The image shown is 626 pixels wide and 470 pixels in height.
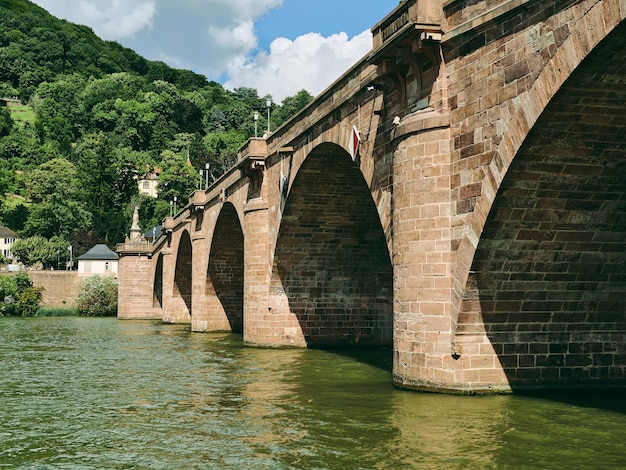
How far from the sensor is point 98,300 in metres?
71.7

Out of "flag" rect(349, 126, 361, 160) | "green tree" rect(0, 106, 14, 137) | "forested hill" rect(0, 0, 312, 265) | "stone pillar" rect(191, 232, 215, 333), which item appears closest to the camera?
"flag" rect(349, 126, 361, 160)

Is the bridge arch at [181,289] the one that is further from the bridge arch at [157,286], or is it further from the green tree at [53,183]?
the green tree at [53,183]

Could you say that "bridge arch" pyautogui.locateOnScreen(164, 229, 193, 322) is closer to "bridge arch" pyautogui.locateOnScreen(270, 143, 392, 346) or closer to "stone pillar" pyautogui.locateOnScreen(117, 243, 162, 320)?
"stone pillar" pyautogui.locateOnScreen(117, 243, 162, 320)

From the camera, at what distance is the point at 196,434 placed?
466 inches

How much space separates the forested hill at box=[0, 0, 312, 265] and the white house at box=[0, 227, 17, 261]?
1230 millimetres

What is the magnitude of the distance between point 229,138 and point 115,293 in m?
63.9

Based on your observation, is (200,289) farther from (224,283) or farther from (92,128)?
(92,128)

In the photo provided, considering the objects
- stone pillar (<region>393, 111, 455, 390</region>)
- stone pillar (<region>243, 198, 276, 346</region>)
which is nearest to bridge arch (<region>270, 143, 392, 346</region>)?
stone pillar (<region>243, 198, 276, 346</region>)

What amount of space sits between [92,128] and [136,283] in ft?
274

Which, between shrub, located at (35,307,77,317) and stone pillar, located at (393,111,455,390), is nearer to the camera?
stone pillar, located at (393,111,455,390)

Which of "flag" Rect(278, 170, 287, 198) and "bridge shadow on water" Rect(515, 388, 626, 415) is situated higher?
"flag" Rect(278, 170, 287, 198)

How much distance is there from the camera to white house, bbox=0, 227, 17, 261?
11069 cm

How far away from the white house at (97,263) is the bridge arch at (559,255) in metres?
73.7

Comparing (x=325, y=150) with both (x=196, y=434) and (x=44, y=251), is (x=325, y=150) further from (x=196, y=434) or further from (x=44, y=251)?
(x=44, y=251)
